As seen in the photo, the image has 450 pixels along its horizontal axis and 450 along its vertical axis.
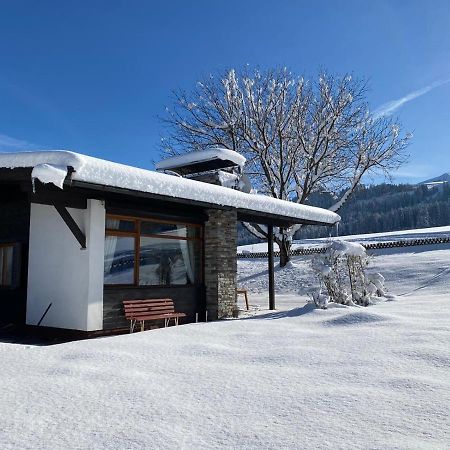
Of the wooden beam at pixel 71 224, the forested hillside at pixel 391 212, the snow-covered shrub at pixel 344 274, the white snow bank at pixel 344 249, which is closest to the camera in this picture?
the wooden beam at pixel 71 224

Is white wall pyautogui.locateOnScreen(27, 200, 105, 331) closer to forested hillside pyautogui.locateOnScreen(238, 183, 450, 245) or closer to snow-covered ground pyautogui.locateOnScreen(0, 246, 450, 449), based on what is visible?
snow-covered ground pyautogui.locateOnScreen(0, 246, 450, 449)

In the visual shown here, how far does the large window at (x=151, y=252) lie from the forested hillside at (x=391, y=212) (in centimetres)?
4432

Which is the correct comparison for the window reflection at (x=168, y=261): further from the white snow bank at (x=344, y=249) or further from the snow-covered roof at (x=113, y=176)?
the white snow bank at (x=344, y=249)

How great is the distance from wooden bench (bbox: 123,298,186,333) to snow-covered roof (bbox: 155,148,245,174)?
5.24m

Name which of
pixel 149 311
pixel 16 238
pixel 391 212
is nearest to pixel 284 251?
pixel 149 311

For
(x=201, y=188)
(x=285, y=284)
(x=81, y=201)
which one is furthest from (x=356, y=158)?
(x=81, y=201)

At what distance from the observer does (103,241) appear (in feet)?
26.3

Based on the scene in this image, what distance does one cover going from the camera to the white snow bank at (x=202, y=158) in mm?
13086

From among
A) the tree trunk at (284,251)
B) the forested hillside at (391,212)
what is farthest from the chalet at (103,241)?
the forested hillside at (391,212)

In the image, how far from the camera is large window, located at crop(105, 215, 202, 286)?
8.42m

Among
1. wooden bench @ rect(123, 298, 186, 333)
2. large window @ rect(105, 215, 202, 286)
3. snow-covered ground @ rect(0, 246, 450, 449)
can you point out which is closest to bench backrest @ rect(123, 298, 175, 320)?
wooden bench @ rect(123, 298, 186, 333)

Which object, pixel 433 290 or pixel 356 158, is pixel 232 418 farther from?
pixel 356 158

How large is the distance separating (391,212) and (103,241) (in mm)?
104589

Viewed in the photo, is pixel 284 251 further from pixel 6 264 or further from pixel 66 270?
pixel 66 270
